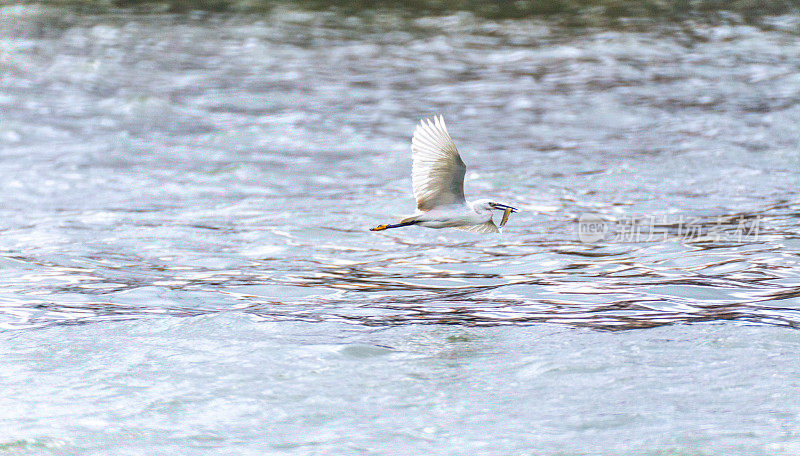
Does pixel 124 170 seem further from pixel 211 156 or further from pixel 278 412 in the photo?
pixel 278 412

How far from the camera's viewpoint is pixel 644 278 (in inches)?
343

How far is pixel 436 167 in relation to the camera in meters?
7.16

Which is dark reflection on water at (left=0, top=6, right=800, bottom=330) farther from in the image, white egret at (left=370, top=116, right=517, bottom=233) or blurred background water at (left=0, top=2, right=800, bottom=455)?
white egret at (left=370, top=116, right=517, bottom=233)

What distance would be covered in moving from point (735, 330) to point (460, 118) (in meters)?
7.58

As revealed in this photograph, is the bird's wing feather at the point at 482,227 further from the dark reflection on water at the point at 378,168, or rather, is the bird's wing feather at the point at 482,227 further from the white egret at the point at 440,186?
the dark reflection on water at the point at 378,168

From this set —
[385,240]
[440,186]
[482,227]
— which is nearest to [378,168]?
[385,240]

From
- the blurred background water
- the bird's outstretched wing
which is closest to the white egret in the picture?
the bird's outstretched wing

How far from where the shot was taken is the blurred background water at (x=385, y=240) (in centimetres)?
620

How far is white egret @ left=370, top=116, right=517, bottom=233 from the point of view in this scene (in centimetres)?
707

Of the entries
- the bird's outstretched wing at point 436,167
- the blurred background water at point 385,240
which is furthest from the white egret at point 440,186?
the blurred background water at point 385,240

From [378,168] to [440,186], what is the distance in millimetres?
5609

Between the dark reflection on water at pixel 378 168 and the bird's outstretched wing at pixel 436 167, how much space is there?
0.92 metres

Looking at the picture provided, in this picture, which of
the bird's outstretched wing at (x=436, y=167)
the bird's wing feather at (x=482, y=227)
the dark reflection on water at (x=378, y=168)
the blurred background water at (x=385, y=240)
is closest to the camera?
the blurred background water at (x=385, y=240)

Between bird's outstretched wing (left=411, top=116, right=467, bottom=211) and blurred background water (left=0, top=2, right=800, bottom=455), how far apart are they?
2.93 feet
